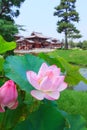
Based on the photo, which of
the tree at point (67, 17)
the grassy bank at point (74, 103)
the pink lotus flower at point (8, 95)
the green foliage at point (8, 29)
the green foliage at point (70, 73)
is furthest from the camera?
the tree at point (67, 17)

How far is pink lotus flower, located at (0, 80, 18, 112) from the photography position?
1.86 ft

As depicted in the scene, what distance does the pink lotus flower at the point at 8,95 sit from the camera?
0.57 meters

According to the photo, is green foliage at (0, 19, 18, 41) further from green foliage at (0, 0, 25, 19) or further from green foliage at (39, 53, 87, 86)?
green foliage at (39, 53, 87, 86)

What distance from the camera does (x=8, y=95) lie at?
0.57m

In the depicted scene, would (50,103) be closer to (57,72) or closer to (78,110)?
(57,72)

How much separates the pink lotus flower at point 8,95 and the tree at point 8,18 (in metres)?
11.1

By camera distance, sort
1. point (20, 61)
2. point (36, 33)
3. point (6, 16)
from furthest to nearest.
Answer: point (36, 33)
point (6, 16)
point (20, 61)

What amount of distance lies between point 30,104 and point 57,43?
35.0 metres

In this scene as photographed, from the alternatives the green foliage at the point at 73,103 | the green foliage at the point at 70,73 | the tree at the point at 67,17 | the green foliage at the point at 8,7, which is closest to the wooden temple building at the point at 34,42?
the tree at the point at 67,17

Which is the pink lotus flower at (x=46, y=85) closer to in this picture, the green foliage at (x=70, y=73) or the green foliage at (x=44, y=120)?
the green foliage at (x=44, y=120)

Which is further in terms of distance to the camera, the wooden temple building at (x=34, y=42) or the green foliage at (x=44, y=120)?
the wooden temple building at (x=34, y=42)

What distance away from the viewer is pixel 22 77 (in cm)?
63

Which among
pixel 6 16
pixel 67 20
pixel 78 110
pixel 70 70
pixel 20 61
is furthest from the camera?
pixel 67 20

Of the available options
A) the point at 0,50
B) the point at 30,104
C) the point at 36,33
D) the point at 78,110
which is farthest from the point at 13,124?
the point at 36,33
